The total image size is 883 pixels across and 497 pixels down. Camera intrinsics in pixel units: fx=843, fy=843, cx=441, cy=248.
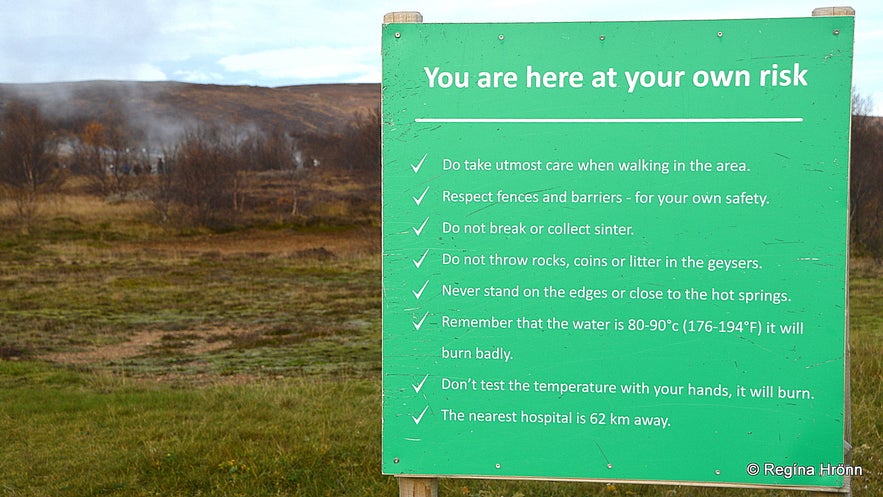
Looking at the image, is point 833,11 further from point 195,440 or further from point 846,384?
point 195,440

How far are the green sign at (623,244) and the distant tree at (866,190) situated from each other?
30588 millimetres

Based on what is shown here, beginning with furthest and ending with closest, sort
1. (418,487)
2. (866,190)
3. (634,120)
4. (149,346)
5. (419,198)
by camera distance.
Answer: (866,190) → (149,346) → (418,487) → (419,198) → (634,120)

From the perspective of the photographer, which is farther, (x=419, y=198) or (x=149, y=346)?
(x=149, y=346)

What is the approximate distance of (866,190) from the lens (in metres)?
35.1

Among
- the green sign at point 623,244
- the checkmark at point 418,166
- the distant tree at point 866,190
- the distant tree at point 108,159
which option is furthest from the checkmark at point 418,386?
the distant tree at point 108,159

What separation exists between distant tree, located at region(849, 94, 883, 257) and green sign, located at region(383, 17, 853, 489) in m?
30.6

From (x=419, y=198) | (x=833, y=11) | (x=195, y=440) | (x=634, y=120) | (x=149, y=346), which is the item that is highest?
(x=833, y=11)

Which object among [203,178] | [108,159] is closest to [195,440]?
[203,178]

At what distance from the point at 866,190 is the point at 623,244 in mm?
35818

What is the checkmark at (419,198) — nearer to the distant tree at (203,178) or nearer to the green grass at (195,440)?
the green grass at (195,440)

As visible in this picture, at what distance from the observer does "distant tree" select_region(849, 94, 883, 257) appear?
32.9m

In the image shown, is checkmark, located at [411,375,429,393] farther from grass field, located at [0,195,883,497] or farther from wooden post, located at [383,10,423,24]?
grass field, located at [0,195,883,497]

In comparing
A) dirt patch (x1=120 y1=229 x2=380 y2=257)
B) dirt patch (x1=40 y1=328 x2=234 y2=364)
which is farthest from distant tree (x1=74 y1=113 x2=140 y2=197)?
dirt patch (x1=40 y1=328 x2=234 y2=364)

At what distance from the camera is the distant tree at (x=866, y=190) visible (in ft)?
108
